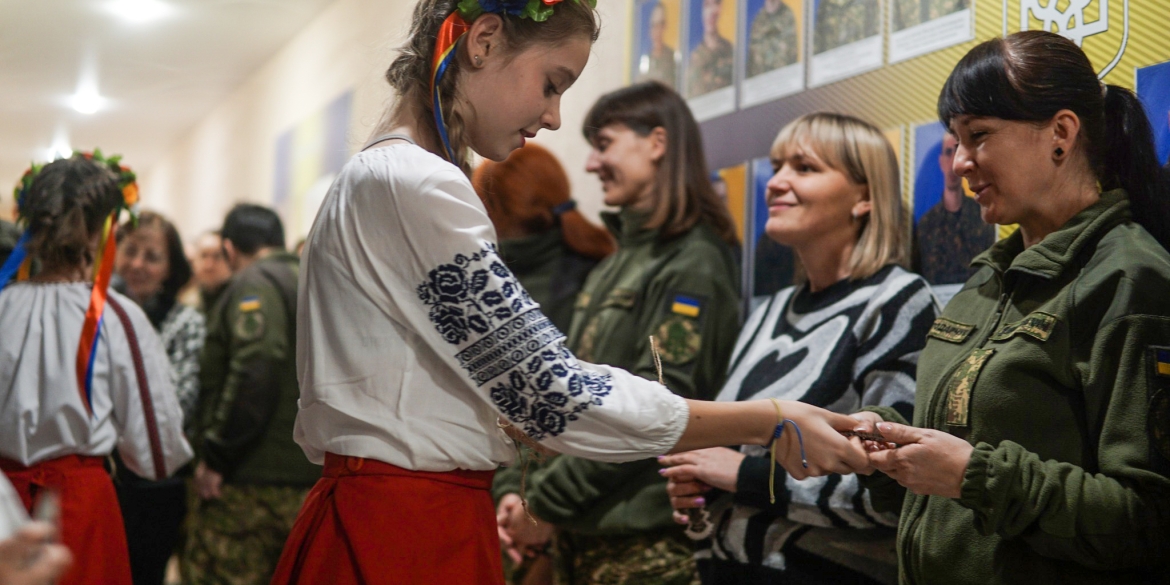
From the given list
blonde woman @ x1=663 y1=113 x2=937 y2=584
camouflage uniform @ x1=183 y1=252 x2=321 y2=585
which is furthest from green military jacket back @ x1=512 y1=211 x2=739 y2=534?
camouflage uniform @ x1=183 y1=252 x2=321 y2=585

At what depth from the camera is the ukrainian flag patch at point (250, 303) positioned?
3.85 meters

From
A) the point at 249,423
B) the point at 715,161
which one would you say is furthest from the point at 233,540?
the point at 715,161

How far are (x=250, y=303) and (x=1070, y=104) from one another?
Answer: 9.92 ft

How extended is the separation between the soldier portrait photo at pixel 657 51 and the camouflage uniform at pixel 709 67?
11cm

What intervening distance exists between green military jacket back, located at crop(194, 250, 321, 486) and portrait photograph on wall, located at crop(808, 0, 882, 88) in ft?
6.70

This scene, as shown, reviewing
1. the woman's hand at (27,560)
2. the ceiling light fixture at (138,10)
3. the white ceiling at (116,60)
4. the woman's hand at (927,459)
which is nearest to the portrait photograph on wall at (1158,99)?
the woman's hand at (927,459)

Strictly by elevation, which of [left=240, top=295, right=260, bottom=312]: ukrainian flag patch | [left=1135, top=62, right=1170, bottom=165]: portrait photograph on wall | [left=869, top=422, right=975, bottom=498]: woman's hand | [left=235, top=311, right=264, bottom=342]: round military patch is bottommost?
[left=235, top=311, right=264, bottom=342]: round military patch

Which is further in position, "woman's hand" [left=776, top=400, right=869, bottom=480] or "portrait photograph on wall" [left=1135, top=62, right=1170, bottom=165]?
"portrait photograph on wall" [left=1135, top=62, right=1170, bottom=165]

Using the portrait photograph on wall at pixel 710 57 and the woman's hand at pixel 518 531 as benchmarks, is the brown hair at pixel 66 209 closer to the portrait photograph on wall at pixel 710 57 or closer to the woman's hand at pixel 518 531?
the woman's hand at pixel 518 531

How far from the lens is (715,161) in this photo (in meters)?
3.09

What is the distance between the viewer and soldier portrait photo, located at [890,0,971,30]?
2256mm

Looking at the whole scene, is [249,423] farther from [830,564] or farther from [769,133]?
[830,564]

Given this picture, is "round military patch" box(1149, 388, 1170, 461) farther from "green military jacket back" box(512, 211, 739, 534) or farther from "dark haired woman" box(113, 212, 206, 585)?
"dark haired woman" box(113, 212, 206, 585)

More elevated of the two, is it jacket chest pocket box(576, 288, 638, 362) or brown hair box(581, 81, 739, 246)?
brown hair box(581, 81, 739, 246)
